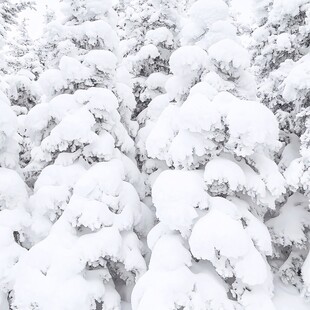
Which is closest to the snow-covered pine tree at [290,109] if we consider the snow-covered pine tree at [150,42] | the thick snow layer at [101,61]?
the snow-covered pine tree at [150,42]

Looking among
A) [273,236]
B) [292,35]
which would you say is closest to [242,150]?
[273,236]

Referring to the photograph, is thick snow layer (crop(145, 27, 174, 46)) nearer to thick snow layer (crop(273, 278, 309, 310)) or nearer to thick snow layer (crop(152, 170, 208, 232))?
thick snow layer (crop(152, 170, 208, 232))

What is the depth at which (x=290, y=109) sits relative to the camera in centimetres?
1239

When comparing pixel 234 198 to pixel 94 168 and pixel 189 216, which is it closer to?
pixel 189 216

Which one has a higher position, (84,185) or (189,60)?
(189,60)

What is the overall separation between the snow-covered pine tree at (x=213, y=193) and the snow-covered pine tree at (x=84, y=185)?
1.39 metres

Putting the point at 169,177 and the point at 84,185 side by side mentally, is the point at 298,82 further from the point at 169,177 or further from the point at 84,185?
the point at 84,185

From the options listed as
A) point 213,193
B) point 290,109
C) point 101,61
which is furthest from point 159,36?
point 213,193

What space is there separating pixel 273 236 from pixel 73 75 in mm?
7507

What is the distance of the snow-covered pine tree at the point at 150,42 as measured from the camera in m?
15.9

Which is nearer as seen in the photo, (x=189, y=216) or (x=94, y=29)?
(x=189, y=216)

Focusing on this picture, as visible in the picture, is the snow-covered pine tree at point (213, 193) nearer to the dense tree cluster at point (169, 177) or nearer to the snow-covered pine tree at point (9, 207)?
the dense tree cluster at point (169, 177)

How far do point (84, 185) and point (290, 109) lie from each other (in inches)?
268

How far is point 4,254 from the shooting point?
10.3 meters
